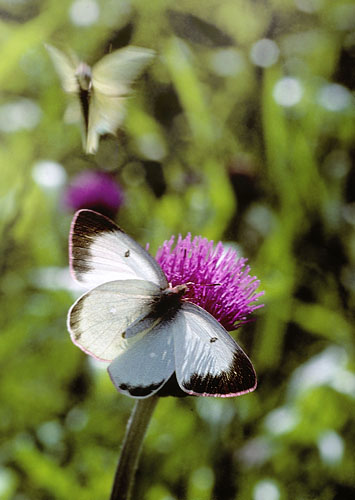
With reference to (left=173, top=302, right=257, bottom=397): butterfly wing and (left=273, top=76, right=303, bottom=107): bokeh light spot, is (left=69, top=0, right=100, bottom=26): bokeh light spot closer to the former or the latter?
(left=273, top=76, right=303, bottom=107): bokeh light spot

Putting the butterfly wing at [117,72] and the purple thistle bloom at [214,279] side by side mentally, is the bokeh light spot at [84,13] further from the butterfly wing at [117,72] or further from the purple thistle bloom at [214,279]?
the purple thistle bloom at [214,279]

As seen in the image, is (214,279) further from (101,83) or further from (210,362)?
(101,83)

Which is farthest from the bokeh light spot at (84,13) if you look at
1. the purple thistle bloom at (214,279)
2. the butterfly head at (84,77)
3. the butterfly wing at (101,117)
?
the purple thistle bloom at (214,279)

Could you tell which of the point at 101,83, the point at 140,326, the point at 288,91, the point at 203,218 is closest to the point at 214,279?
the point at 140,326

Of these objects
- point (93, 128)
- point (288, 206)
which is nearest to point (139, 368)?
point (93, 128)

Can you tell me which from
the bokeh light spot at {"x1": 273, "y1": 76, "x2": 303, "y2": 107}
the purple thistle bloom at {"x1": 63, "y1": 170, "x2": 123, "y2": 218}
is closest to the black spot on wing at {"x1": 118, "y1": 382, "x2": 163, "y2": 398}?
the purple thistle bloom at {"x1": 63, "y1": 170, "x2": 123, "y2": 218}

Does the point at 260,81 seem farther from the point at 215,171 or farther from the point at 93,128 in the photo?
the point at 93,128
